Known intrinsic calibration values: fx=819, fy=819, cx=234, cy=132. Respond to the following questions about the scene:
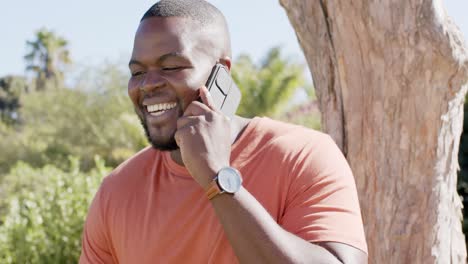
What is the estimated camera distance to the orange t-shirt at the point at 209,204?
7.23 ft

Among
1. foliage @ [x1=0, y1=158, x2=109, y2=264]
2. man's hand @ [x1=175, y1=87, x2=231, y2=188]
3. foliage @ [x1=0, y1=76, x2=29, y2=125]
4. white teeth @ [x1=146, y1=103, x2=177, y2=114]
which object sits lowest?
foliage @ [x1=0, y1=76, x2=29, y2=125]

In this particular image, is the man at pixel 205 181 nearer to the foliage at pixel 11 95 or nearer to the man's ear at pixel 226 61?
the man's ear at pixel 226 61

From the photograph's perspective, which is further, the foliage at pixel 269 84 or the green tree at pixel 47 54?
the green tree at pixel 47 54

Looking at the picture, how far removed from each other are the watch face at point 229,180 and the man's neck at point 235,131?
0.36 metres

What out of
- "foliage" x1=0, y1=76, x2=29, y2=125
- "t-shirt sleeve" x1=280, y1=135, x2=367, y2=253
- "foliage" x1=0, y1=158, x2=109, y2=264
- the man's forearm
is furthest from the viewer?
"foliage" x1=0, y1=76, x2=29, y2=125

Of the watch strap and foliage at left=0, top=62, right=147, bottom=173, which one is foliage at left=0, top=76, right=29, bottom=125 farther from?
the watch strap

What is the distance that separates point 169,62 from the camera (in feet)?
7.93

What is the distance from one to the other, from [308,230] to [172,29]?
0.75m

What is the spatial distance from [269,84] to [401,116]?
708 inches

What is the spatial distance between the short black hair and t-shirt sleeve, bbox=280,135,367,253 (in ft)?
1.84

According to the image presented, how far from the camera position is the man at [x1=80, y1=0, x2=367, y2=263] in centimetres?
210

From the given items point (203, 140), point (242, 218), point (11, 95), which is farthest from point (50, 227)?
point (11, 95)

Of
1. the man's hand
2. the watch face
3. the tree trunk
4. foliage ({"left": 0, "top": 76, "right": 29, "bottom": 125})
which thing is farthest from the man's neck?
foliage ({"left": 0, "top": 76, "right": 29, "bottom": 125})

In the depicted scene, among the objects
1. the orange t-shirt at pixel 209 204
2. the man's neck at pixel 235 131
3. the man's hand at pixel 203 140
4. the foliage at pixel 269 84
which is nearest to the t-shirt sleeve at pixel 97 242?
the orange t-shirt at pixel 209 204
